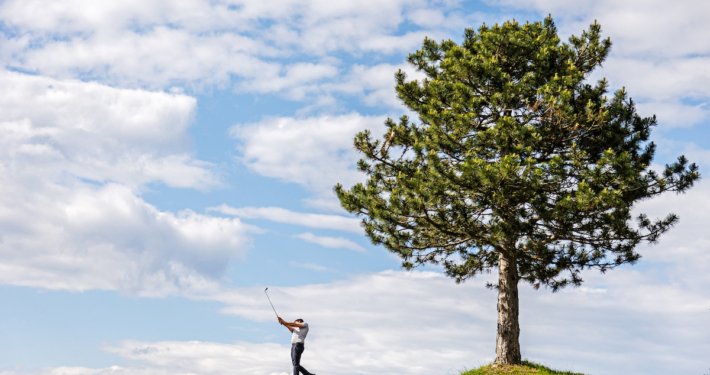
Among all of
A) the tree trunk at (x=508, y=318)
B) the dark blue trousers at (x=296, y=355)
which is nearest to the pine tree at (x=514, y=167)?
the tree trunk at (x=508, y=318)

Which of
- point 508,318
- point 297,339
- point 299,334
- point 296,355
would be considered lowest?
point 296,355

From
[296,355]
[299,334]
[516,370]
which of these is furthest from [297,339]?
[516,370]

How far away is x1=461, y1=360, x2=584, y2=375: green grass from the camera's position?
555 inches

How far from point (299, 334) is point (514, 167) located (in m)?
6.76

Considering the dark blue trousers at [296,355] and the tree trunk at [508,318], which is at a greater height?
the tree trunk at [508,318]

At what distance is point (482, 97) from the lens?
15.1 meters

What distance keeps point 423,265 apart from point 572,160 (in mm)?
5384

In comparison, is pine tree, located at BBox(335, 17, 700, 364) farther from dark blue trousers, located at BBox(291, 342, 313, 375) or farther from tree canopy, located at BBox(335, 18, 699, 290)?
dark blue trousers, located at BBox(291, 342, 313, 375)

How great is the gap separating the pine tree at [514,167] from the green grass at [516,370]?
14.2 inches

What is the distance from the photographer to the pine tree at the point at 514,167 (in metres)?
13.3

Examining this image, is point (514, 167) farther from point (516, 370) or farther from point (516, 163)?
point (516, 370)

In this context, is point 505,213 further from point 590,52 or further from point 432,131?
point 590,52

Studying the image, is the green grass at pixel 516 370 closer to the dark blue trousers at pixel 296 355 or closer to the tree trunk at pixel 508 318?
the tree trunk at pixel 508 318

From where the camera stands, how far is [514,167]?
40.6 ft
